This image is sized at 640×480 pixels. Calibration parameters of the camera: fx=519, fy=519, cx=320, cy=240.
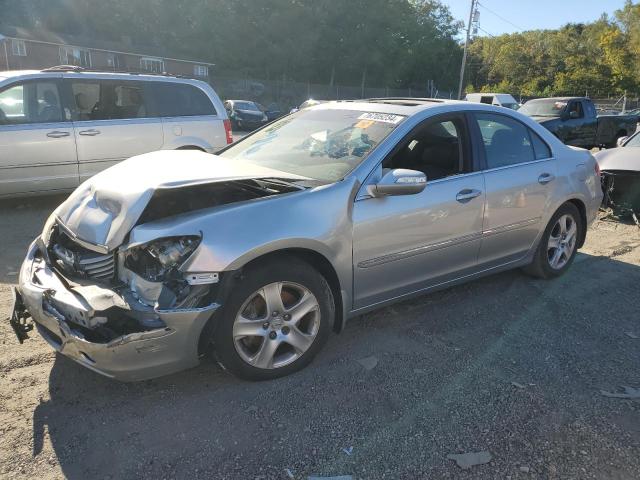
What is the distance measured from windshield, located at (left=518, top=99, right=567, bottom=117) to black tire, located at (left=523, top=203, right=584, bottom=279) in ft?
35.6

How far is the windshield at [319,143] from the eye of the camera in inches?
140

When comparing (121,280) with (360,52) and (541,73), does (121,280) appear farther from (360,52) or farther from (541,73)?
(541,73)

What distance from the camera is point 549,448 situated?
103 inches

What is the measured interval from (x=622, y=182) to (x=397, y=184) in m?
5.50

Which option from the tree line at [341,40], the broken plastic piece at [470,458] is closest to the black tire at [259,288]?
the broken plastic piece at [470,458]

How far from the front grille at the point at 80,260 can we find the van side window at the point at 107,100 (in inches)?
163

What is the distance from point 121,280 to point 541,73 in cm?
7981

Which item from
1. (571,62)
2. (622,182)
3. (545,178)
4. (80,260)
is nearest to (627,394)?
(545,178)

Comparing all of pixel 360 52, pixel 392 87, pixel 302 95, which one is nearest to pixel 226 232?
pixel 302 95

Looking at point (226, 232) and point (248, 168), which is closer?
point (226, 232)

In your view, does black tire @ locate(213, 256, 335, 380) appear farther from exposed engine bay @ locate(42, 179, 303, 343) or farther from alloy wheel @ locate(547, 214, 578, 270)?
alloy wheel @ locate(547, 214, 578, 270)

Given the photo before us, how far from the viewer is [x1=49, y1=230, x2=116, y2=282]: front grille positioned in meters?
2.94

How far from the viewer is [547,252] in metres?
4.80

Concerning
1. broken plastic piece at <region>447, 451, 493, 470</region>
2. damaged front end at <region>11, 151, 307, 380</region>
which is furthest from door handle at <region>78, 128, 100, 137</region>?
broken plastic piece at <region>447, 451, 493, 470</region>
